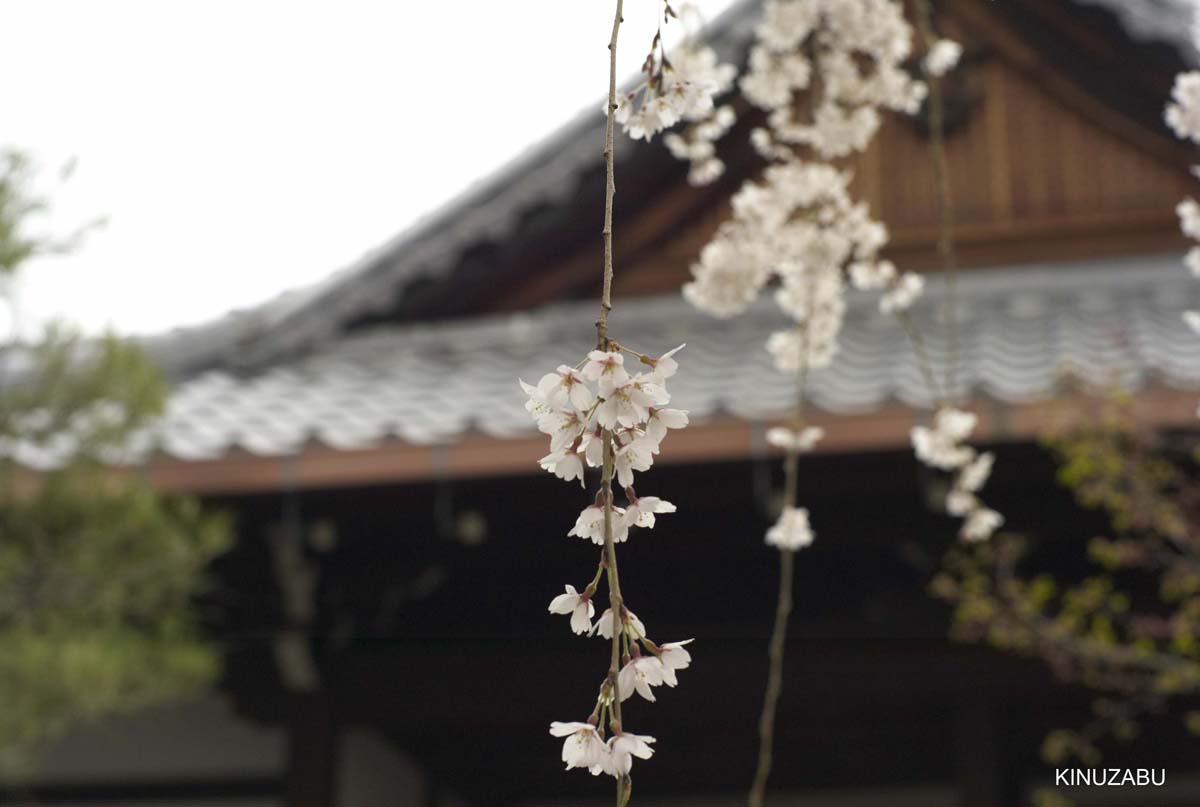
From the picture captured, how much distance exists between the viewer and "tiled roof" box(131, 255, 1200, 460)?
10.8ft

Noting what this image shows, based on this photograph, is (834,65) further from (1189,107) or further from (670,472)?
(670,472)

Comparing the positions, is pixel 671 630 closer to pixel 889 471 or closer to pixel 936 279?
pixel 889 471

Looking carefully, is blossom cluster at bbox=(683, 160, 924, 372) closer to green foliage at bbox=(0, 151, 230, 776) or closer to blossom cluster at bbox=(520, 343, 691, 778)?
blossom cluster at bbox=(520, 343, 691, 778)

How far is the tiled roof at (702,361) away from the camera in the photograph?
3.28 meters

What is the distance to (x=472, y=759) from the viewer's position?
172 inches

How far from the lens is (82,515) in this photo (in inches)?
124

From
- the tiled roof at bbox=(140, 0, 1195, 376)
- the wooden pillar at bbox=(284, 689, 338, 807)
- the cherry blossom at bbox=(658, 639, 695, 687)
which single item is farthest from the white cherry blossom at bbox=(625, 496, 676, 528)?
the tiled roof at bbox=(140, 0, 1195, 376)

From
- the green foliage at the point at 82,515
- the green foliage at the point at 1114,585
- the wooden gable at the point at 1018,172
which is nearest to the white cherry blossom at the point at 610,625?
the green foliage at the point at 1114,585

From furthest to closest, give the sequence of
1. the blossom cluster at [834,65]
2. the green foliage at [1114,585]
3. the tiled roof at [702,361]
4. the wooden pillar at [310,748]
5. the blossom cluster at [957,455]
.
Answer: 1. the wooden pillar at [310,748]
2. the tiled roof at [702,361]
3. the green foliage at [1114,585]
4. the blossom cluster at [957,455]
5. the blossom cluster at [834,65]

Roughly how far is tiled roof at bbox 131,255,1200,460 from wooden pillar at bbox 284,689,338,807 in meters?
0.87

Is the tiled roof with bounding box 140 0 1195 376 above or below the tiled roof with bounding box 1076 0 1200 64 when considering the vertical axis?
below

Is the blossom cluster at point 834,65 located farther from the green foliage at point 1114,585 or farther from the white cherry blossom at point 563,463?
the white cherry blossom at point 563,463

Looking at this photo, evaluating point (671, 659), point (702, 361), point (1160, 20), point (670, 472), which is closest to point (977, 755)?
point (670, 472)

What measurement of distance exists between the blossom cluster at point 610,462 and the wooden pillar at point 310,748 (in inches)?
117
